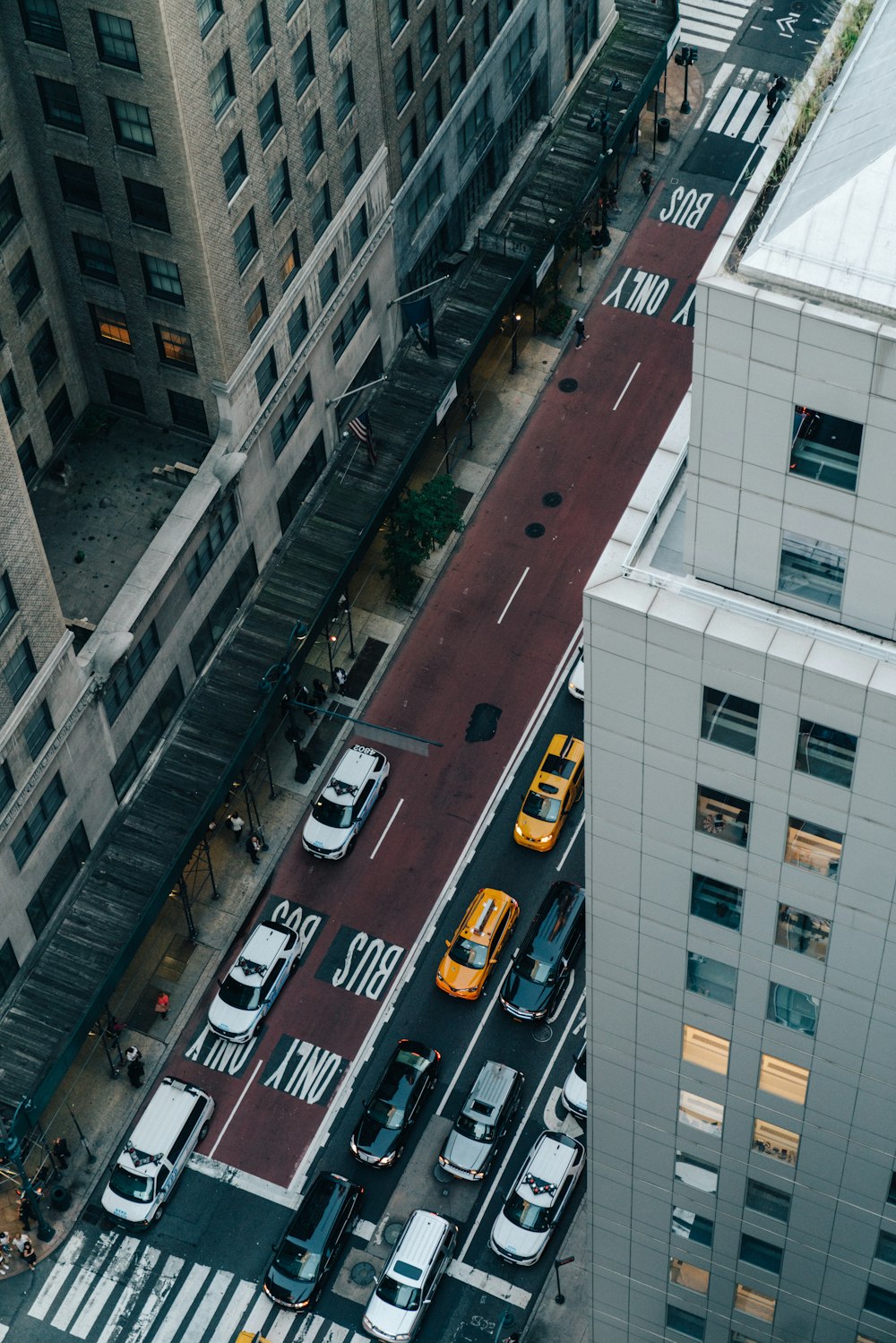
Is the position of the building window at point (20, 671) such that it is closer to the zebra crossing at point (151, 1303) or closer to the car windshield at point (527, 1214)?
the zebra crossing at point (151, 1303)

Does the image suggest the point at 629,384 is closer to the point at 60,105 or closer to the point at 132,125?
the point at 132,125

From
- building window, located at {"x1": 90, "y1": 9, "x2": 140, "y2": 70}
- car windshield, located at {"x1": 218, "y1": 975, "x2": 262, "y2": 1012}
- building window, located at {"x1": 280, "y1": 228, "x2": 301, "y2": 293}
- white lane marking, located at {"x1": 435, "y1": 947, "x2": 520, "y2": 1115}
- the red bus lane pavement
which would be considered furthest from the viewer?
building window, located at {"x1": 280, "y1": 228, "x2": 301, "y2": 293}

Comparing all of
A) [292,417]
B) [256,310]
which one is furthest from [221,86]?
[292,417]

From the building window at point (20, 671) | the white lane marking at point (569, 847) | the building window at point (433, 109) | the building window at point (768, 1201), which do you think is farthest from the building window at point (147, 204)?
the building window at point (768, 1201)

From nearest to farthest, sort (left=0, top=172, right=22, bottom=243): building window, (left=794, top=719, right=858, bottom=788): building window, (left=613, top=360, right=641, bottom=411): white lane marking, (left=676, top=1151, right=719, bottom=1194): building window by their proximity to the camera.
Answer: (left=794, top=719, right=858, bottom=788): building window
(left=676, top=1151, right=719, bottom=1194): building window
(left=0, top=172, right=22, bottom=243): building window
(left=613, top=360, right=641, bottom=411): white lane marking

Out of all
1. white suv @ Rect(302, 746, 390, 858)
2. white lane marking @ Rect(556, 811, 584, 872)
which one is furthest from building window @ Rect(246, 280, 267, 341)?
white lane marking @ Rect(556, 811, 584, 872)

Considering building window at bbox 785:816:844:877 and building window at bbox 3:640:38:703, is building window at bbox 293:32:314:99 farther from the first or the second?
building window at bbox 785:816:844:877

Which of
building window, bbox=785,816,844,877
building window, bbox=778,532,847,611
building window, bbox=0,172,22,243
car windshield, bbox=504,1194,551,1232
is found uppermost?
building window, bbox=0,172,22,243
